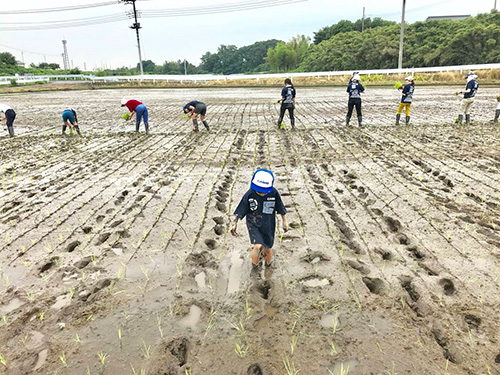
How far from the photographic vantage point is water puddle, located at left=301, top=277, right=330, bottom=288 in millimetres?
3391

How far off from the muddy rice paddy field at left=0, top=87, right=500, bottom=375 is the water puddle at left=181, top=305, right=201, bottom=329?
2 centimetres

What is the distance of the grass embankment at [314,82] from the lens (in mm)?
26375

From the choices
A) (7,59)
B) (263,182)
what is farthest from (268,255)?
(7,59)

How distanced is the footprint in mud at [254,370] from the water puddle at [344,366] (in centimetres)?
50

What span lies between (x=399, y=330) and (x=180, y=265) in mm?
2143

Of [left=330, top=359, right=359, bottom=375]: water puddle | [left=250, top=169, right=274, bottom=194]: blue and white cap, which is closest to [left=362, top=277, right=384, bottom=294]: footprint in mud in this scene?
[left=330, top=359, right=359, bottom=375]: water puddle

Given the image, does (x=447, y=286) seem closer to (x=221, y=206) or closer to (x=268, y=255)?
(x=268, y=255)

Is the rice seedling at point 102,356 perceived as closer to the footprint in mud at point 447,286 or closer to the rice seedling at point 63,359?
the rice seedling at point 63,359

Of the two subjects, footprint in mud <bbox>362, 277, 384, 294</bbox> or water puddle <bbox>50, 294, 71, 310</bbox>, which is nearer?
water puddle <bbox>50, 294, 71, 310</bbox>

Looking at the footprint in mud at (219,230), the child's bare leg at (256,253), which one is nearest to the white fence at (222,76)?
the footprint in mud at (219,230)

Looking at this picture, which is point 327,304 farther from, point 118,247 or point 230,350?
point 118,247

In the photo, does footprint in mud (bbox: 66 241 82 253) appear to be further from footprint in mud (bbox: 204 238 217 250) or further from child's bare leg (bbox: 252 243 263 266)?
child's bare leg (bbox: 252 243 263 266)

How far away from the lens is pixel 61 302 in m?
3.23

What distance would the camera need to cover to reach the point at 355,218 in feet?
15.4
